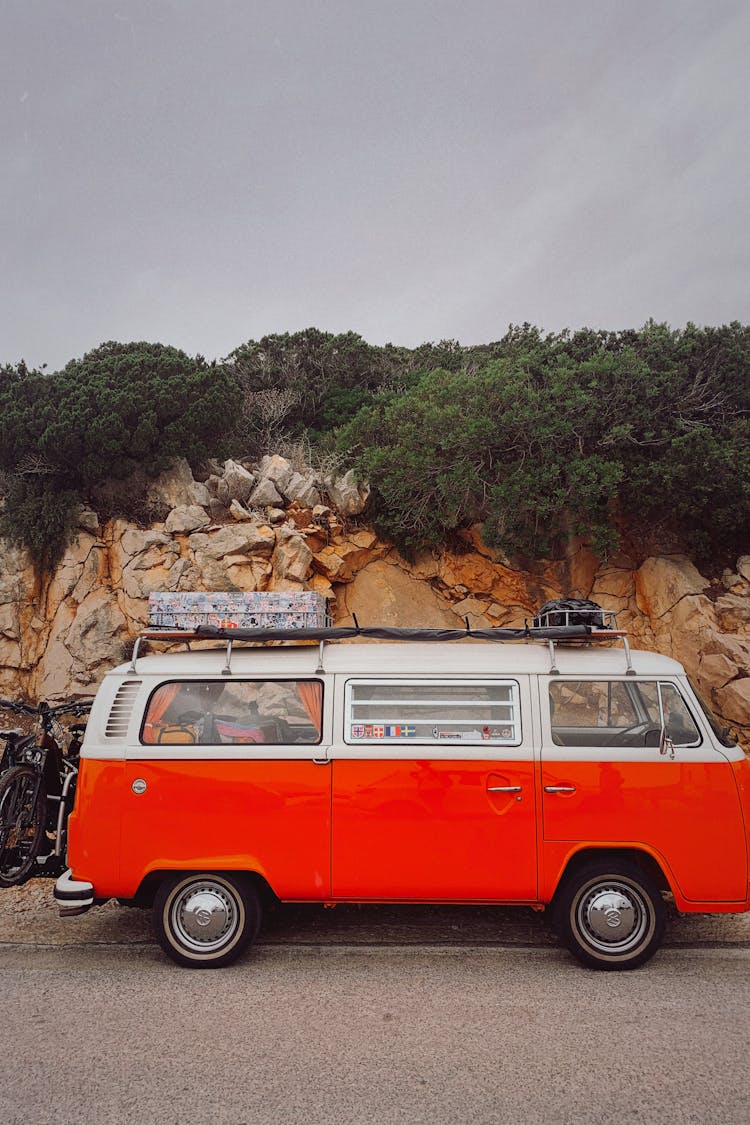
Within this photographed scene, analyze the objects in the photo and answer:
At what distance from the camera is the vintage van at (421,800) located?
500 centimetres

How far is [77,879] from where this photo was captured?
513cm

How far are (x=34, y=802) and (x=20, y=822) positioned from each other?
0.23 meters

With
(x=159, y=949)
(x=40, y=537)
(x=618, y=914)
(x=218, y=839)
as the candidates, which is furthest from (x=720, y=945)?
(x=40, y=537)

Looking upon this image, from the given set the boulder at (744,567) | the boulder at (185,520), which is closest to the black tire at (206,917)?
the boulder at (185,520)

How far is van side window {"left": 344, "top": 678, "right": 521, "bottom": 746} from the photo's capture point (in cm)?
522

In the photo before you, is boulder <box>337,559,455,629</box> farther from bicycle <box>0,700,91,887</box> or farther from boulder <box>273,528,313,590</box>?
bicycle <box>0,700,91,887</box>

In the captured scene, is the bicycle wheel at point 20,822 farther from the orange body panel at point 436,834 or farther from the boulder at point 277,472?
the boulder at point 277,472

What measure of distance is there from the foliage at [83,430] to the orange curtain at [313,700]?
12.2 m

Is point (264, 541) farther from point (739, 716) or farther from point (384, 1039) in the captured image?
point (384, 1039)

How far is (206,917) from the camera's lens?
513cm

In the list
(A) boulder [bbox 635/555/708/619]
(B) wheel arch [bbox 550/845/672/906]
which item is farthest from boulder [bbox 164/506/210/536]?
(B) wheel arch [bbox 550/845/672/906]

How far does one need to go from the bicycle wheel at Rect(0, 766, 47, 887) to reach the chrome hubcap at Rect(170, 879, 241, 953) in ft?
5.13

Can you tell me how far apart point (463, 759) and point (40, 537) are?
13324 millimetres

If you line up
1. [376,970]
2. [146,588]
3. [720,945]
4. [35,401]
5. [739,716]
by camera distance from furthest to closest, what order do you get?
[35,401] → [146,588] → [739,716] → [720,945] → [376,970]
